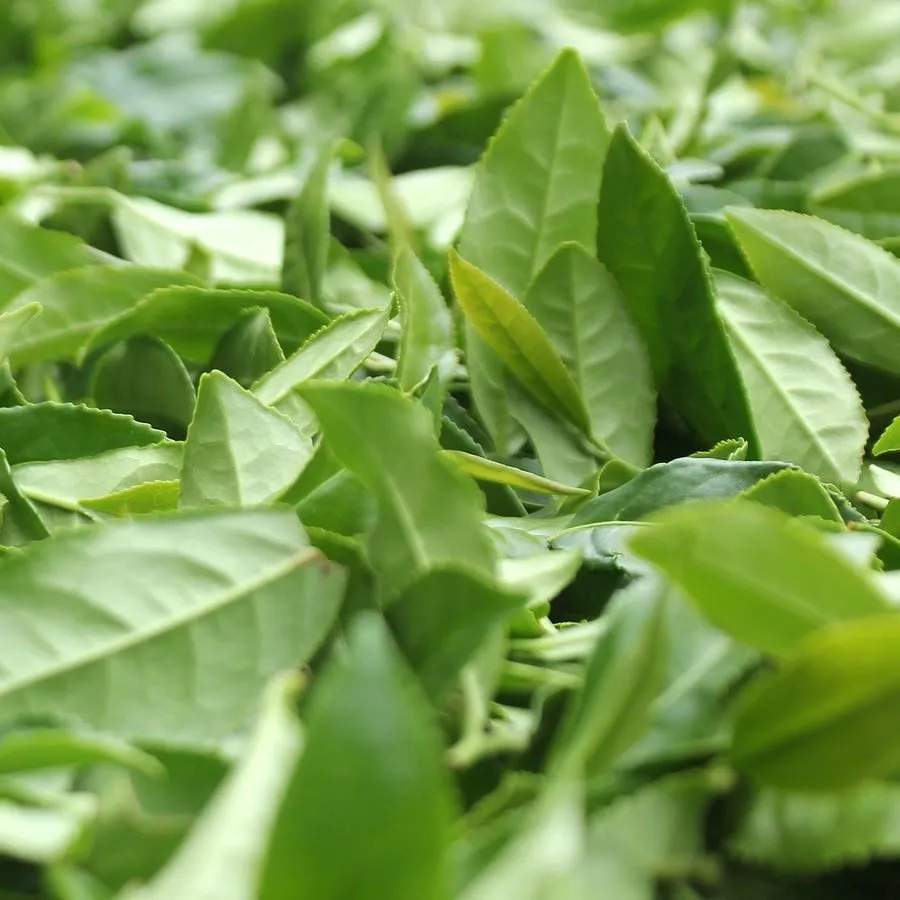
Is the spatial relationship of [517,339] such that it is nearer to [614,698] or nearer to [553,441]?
[553,441]

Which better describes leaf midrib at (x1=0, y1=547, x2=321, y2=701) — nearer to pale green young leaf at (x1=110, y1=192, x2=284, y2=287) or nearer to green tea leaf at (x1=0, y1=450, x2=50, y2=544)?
green tea leaf at (x1=0, y1=450, x2=50, y2=544)

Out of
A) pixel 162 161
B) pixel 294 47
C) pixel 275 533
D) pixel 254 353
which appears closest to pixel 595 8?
A: pixel 294 47

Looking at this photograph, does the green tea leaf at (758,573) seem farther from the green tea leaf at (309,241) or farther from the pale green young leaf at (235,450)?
the green tea leaf at (309,241)

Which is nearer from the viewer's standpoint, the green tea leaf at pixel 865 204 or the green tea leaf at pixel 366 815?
the green tea leaf at pixel 366 815

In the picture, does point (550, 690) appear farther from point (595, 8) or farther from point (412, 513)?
point (595, 8)

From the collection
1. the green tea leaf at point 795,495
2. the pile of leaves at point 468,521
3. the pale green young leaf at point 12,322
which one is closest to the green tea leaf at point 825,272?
the pile of leaves at point 468,521

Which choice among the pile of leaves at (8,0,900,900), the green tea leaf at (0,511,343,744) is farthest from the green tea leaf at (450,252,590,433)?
the green tea leaf at (0,511,343,744)
